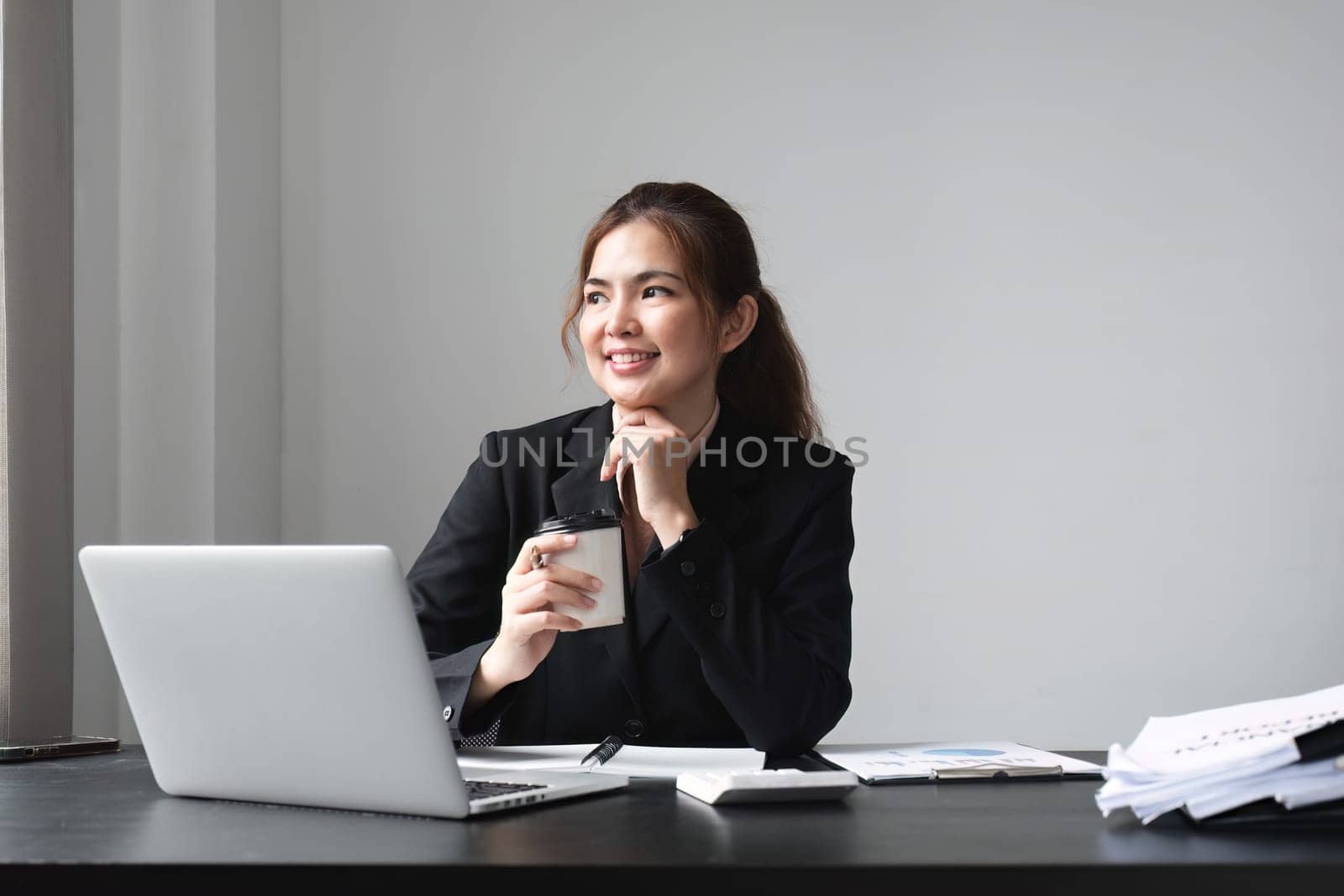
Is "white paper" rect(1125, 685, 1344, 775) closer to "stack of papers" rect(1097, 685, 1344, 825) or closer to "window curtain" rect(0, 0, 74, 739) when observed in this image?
"stack of papers" rect(1097, 685, 1344, 825)

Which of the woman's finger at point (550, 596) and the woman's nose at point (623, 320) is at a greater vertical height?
the woman's nose at point (623, 320)

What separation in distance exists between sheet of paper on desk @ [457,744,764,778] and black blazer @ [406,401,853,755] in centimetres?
13

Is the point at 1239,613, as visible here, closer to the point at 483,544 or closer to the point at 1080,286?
the point at 1080,286

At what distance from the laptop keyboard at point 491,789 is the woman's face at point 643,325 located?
0.73 metres

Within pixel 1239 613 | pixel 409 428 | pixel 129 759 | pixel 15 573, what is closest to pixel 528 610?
pixel 129 759

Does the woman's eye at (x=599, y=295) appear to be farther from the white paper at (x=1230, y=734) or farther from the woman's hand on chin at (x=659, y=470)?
the white paper at (x=1230, y=734)

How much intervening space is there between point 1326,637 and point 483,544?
207 centimetres

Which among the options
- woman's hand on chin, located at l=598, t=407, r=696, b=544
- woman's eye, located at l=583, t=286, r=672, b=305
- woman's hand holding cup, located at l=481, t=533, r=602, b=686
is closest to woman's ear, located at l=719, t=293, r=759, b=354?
woman's eye, located at l=583, t=286, r=672, b=305

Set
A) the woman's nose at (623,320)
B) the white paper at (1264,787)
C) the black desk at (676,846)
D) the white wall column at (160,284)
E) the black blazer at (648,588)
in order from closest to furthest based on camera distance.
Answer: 1. the black desk at (676,846)
2. the white paper at (1264,787)
3. the black blazer at (648,588)
4. the woman's nose at (623,320)
5. the white wall column at (160,284)

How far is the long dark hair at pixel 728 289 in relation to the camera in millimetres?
1690

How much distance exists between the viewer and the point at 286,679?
35.6 inches

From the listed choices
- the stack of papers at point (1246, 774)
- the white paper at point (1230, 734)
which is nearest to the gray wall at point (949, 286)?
the white paper at point (1230, 734)

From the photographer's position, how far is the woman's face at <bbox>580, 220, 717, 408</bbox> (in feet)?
5.37

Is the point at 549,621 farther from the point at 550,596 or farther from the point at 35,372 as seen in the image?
the point at 35,372
